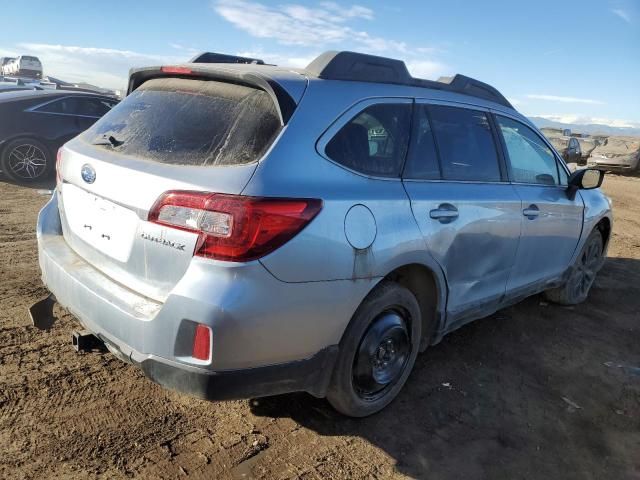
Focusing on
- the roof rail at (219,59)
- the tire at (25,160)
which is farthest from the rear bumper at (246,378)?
the tire at (25,160)

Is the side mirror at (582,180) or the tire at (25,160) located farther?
the tire at (25,160)

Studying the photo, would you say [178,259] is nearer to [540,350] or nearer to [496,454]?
[496,454]

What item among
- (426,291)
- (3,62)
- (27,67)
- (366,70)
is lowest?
(3,62)

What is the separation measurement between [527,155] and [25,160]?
803cm

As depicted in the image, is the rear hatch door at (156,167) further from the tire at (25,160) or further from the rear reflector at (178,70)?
the tire at (25,160)

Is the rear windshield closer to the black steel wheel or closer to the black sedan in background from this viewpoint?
the black steel wheel

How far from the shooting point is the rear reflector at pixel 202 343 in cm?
214

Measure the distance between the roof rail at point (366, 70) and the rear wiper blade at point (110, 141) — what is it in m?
1.03

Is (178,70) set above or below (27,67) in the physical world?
above

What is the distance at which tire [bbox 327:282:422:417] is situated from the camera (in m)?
2.70

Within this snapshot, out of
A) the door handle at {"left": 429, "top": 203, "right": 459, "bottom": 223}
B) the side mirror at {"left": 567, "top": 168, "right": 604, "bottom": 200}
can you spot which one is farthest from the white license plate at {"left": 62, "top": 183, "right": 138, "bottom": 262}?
the side mirror at {"left": 567, "top": 168, "right": 604, "bottom": 200}

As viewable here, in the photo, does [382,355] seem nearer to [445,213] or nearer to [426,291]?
[426,291]

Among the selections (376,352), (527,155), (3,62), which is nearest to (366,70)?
(376,352)

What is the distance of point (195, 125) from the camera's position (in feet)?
8.30
